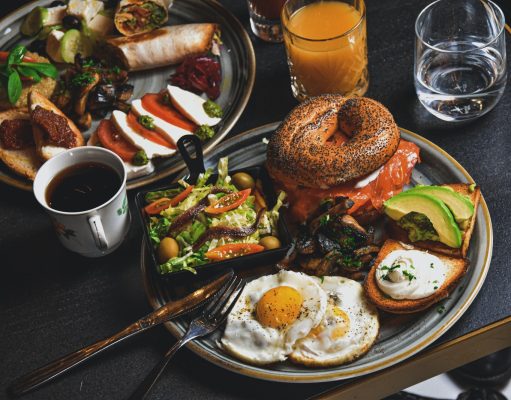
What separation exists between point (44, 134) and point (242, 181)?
3.35ft

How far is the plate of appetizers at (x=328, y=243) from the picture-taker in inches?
98.6

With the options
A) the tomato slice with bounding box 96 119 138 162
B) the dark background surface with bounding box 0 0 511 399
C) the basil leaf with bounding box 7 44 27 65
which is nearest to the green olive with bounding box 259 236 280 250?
the dark background surface with bounding box 0 0 511 399

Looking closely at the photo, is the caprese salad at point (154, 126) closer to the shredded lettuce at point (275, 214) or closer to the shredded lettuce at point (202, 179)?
the shredded lettuce at point (202, 179)

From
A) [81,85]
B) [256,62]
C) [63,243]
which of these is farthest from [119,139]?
[256,62]

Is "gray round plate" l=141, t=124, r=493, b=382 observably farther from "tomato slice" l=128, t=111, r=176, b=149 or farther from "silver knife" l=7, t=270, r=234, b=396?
"tomato slice" l=128, t=111, r=176, b=149

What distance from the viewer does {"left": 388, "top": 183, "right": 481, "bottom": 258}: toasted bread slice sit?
2662 mm

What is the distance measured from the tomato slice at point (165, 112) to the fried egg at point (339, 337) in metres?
1.25

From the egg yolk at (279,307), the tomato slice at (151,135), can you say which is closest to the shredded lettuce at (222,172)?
the tomato slice at (151,135)

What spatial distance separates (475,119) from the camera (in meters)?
3.26

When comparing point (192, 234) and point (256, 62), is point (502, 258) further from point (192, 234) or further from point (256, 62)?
point (256, 62)

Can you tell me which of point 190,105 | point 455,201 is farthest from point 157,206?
point 455,201

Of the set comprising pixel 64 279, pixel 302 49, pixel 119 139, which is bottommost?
pixel 64 279

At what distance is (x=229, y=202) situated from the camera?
293cm

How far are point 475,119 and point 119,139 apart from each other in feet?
5.53
